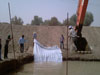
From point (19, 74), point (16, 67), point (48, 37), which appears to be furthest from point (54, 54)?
point (48, 37)

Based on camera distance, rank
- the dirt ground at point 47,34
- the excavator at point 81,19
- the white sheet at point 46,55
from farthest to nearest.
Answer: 1. the dirt ground at point 47,34
2. the excavator at point 81,19
3. the white sheet at point 46,55

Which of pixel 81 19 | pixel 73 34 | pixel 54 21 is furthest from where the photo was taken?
pixel 54 21

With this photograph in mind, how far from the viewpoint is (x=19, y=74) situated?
314 inches

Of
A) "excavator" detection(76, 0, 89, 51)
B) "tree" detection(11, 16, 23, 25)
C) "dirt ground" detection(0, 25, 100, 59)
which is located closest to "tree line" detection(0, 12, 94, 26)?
"tree" detection(11, 16, 23, 25)

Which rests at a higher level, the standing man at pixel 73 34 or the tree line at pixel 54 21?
the tree line at pixel 54 21

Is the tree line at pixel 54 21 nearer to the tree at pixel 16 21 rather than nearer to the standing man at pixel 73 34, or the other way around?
the tree at pixel 16 21

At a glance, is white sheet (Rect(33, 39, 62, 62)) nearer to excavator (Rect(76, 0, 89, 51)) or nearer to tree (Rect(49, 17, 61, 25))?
excavator (Rect(76, 0, 89, 51))

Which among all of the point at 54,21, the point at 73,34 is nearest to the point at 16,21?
the point at 54,21

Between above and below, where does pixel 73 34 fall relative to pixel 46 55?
above

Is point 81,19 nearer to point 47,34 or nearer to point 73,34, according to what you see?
point 73,34

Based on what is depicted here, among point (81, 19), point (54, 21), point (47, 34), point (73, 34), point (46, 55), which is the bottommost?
point (46, 55)

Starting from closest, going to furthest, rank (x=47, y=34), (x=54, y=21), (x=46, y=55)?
(x=46, y=55) → (x=47, y=34) → (x=54, y=21)

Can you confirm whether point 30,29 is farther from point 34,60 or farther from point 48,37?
point 34,60

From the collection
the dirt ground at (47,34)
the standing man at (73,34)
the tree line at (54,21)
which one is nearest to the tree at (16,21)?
the tree line at (54,21)
